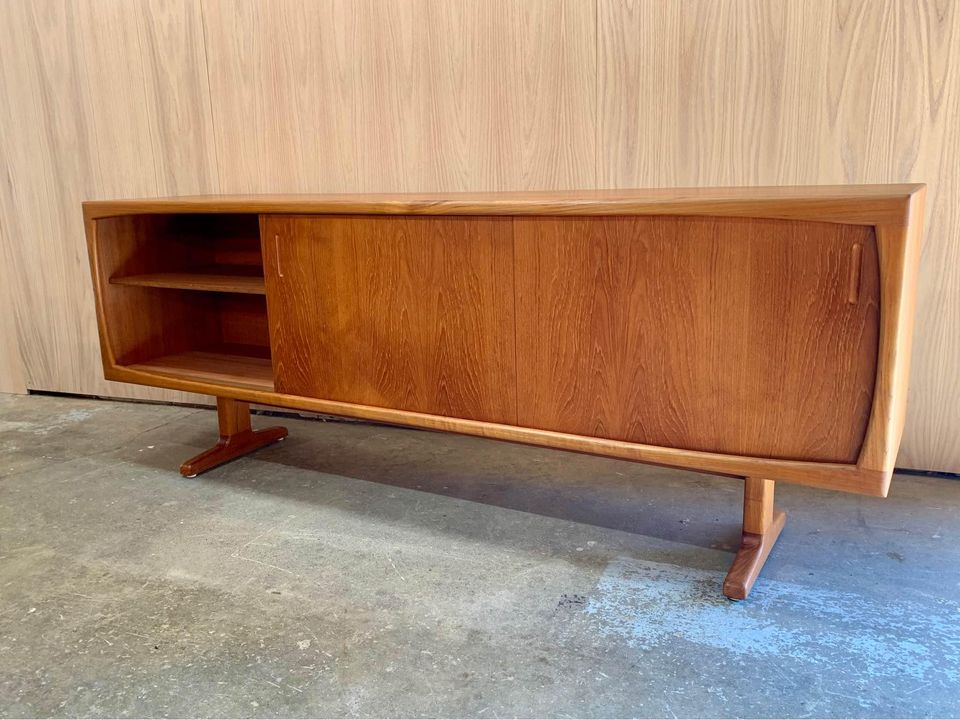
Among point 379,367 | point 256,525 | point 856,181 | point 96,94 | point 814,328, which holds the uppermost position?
point 96,94

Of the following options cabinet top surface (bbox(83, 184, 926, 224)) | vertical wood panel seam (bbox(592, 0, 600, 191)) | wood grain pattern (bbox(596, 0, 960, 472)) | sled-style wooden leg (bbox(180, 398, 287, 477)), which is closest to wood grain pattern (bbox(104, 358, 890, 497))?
sled-style wooden leg (bbox(180, 398, 287, 477))

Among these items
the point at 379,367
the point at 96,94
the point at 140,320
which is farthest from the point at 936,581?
the point at 96,94

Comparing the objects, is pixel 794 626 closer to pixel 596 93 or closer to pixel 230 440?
pixel 596 93

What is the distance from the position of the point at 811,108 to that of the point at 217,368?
1.75 m

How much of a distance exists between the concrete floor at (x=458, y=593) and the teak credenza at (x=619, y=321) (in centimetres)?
19

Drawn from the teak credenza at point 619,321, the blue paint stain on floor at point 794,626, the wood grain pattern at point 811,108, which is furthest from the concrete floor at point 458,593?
the wood grain pattern at point 811,108

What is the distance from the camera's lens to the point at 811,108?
6.77ft

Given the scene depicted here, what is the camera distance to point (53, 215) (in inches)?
125

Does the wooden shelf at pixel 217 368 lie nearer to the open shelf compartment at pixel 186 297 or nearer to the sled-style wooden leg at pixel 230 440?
the open shelf compartment at pixel 186 297

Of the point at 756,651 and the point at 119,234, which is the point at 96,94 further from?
the point at 756,651

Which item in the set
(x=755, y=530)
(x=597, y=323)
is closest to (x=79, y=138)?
(x=597, y=323)

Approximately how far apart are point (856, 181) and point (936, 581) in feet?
3.21

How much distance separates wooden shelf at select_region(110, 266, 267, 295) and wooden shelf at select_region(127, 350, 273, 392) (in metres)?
0.22

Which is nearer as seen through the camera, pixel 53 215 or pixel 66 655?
pixel 66 655
